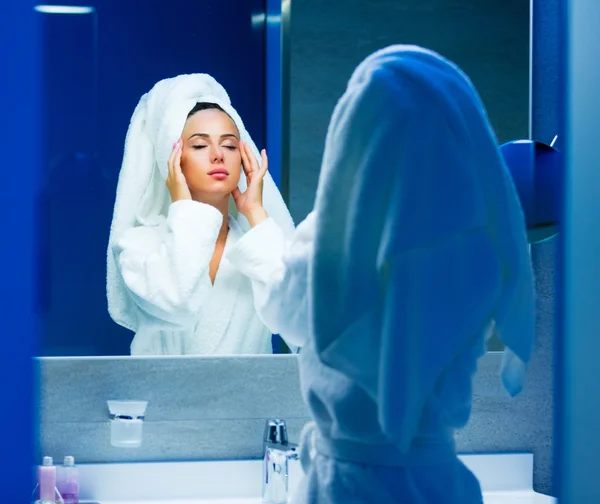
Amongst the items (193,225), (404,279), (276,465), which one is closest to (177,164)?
(193,225)

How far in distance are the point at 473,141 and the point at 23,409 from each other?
583 millimetres

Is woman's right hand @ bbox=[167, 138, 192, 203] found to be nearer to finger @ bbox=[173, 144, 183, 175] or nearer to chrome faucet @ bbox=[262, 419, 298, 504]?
finger @ bbox=[173, 144, 183, 175]

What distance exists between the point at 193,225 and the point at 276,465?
0.47 metres

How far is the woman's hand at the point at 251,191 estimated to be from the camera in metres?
1.74

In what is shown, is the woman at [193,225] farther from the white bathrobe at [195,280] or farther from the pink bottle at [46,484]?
the pink bottle at [46,484]

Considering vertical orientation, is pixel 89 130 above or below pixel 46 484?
above

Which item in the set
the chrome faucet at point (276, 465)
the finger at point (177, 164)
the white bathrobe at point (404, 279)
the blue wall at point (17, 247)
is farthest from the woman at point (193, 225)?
the blue wall at point (17, 247)

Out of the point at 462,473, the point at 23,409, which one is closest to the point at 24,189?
the point at 23,409

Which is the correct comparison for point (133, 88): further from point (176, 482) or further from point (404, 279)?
point (404, 279)

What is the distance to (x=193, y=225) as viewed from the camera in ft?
5.47

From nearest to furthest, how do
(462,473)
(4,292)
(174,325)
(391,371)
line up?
(4,292), (391,371), (462,473), (174,325)

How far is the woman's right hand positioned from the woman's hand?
0.10m

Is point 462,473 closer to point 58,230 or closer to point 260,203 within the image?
point 260,203

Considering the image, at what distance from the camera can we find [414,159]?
103cm
